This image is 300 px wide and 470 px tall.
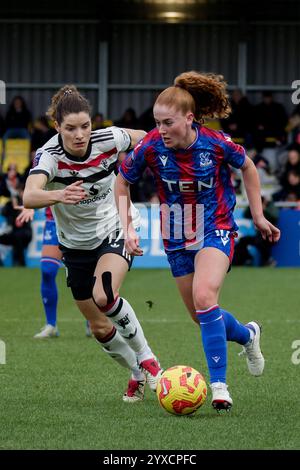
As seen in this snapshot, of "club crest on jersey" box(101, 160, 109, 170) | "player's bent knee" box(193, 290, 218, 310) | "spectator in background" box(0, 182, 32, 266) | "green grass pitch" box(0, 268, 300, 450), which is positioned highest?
"club crest on jersey" box(101, 160, 109, 170)

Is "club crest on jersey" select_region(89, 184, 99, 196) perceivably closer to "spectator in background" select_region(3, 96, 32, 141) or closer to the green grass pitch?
the green grass pitch

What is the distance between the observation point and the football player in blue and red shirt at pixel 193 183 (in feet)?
20.2

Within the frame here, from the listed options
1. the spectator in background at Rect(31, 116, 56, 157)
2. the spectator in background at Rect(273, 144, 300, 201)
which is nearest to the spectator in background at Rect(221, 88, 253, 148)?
the spectator in background at Rect(273, 144, 300, 201)

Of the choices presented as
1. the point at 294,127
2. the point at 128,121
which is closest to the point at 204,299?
the point at 128,121

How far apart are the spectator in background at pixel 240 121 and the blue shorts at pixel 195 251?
15.3 m

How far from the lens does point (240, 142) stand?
21.5m

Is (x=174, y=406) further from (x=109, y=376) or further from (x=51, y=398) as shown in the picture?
(x=109, y=376)

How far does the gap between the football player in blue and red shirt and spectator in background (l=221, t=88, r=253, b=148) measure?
50.0ft

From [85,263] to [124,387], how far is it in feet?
2.85

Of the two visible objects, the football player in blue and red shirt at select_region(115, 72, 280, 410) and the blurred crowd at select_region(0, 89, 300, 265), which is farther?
the blurred crowd at select_region(0, 89, 300, 265)

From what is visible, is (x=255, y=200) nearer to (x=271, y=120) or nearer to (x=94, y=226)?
(x=94, y=226)

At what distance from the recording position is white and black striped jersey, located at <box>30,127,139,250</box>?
6699 mm
